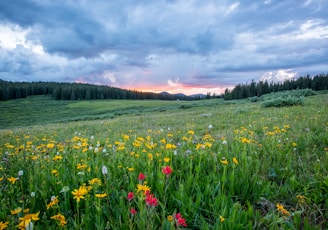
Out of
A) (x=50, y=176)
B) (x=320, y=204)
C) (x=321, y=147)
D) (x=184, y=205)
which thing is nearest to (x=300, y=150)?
(x=321, y=147)

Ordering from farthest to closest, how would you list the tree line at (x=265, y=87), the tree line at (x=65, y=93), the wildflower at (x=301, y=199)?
the tree line at (x=65, y=93) → the tree line at (x=265, y=87) → the wildflower at (x=301, y=199)

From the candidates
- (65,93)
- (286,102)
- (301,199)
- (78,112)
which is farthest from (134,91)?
(301,199)

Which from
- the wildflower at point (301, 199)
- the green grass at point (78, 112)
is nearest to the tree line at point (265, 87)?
the green grass at point (78, 112)

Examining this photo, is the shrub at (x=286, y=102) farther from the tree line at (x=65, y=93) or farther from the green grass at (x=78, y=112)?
the tree line at (x=65, y=93)

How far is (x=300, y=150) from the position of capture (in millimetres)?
4375

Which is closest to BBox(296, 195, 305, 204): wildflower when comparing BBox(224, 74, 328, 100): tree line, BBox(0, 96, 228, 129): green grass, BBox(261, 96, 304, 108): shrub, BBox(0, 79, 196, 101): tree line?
BBox(261, 96, 304, 108): shrub

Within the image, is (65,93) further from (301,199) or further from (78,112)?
(301,199)

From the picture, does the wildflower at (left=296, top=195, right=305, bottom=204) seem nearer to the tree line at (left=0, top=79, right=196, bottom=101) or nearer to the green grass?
the green grass

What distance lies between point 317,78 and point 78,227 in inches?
4538

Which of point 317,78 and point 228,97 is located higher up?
point 317,78

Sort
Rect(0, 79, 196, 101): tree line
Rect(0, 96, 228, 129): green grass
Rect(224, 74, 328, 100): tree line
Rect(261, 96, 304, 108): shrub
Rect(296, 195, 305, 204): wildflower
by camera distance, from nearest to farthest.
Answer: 1. Rect(296, 195, 305, 204): wildflower
2. Rect(261, 96, 304, 108): shrub
3. Rect(0, 96, 228, 129): green grass
4. Rect(224, 74, 328, 100): tree line
5. Rect(0, 79, 196, 101): tree line

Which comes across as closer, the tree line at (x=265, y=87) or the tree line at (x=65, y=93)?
the tree line at (x=265, y=87)

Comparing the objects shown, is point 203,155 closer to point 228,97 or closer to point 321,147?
point 321,147

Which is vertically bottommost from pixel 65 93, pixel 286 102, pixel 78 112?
pixel 78 112
